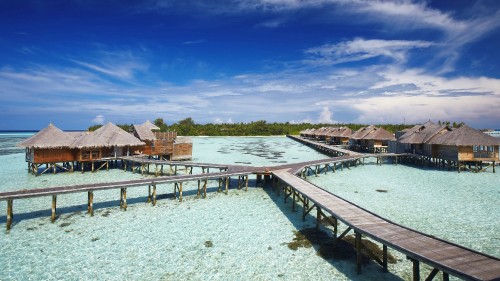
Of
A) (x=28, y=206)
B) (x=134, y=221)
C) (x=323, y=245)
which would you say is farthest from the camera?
(x=28, y=206)

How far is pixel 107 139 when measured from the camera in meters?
23.1

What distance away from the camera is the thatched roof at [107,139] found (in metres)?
22.0

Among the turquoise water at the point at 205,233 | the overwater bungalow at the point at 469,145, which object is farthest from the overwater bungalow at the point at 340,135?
the turquoise water at the point at 205,233

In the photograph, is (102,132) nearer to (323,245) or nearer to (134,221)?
(134,221)

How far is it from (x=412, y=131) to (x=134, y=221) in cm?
2938

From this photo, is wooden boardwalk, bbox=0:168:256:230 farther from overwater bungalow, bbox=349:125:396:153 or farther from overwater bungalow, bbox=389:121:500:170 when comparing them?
overwater bungalow, bbox=349:125:396:153

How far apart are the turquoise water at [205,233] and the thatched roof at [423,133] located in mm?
9859

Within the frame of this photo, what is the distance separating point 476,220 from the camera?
1152 cm

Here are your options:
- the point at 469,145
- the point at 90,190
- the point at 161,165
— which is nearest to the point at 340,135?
the point at 469,145

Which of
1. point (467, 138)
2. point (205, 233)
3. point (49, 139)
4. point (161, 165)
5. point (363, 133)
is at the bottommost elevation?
point (205, 233)

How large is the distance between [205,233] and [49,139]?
17.8 m

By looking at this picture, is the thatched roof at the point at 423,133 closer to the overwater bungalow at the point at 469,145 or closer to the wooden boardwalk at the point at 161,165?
the overwater bungalow at the point at 469,145

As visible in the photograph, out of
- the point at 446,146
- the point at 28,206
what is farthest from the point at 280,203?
the point at 446,146

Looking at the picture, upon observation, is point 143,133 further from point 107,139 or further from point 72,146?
point 72,146
